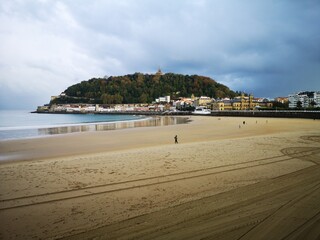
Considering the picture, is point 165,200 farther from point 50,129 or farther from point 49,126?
point 49,126

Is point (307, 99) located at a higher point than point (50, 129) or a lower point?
higher

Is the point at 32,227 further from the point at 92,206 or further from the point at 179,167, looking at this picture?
the point at 179,167

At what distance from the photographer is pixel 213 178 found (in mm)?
6477

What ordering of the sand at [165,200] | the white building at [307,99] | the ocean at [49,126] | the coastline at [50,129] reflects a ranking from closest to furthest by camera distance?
the sand at [165,200] < the coastline at [50,129] < the ocean at [49,126] < the white building at [307,99]

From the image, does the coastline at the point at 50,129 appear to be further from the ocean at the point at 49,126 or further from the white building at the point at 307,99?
the white building at the point at 307,99

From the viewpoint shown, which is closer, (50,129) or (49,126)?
(50,129)

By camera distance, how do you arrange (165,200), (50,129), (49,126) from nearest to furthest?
(165,200) < (50,129) < (49,126)

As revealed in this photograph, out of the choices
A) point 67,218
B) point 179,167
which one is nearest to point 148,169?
point 179,167

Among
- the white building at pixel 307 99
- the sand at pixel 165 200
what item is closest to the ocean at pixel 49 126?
the sand at pixel 165 200

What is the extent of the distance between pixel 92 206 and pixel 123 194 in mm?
832

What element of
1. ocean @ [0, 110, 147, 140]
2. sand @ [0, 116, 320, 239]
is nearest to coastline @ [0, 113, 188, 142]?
ocean @ [0, 110, 147, 140]

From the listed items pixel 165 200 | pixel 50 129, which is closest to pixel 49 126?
pixel 50 129

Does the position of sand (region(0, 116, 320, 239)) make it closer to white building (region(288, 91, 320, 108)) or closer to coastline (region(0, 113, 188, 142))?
coastline (region(0, 113, 188, 142))

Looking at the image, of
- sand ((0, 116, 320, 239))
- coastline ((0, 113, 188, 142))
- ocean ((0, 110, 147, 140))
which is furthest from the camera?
ocean ((0, 110, 147, 140))
